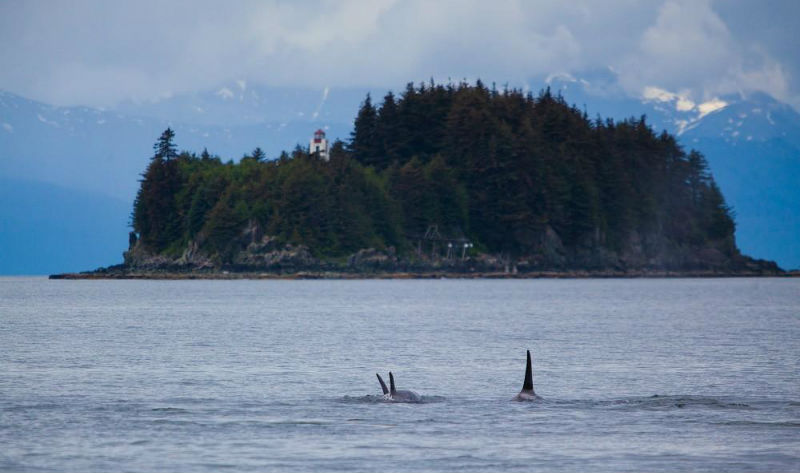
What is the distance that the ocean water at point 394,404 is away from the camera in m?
29.0

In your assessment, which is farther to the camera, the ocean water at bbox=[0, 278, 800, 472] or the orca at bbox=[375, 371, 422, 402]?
the orca at bbox=[375, 371, 422, 402]

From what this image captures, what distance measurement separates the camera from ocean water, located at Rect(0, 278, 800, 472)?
29016 millimetres

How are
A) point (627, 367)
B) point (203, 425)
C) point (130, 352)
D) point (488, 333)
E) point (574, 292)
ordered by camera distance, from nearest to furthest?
point (203, 425) < point (627, 367) < point (130, 352) < point (488, 333) < point (574, 292)

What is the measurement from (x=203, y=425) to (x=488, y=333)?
139ft

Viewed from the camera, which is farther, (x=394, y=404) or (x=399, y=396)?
(x=399, y=396)

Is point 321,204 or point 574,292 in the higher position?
point 321,204

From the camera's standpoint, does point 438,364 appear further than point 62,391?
Yes

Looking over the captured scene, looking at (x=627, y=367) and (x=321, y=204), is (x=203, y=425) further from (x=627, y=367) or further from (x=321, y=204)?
(x=321, y=204)

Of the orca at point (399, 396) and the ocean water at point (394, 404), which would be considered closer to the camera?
the ocean water at point (394, 404)

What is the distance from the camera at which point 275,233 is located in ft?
641

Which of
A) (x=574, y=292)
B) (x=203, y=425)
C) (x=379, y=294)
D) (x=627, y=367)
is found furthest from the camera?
(x=574, y=292)

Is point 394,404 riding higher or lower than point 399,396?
lower

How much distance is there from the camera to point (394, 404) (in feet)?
122

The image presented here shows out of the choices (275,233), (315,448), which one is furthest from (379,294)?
(315,448)
